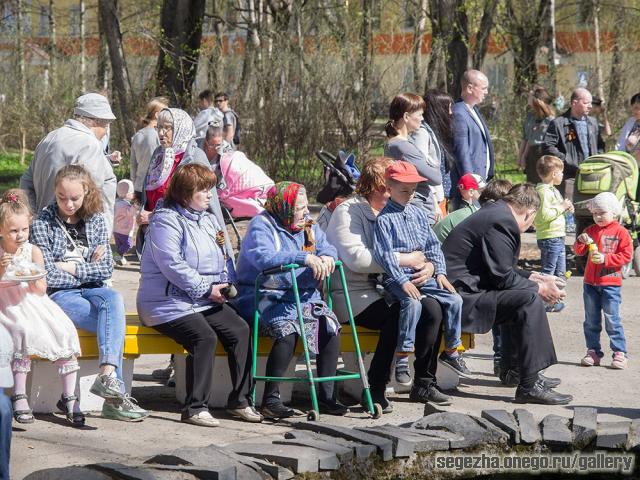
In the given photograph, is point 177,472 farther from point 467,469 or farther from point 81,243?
point 81,243

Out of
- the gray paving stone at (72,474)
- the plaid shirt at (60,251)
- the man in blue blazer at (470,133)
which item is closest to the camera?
the gray paving stone at (72,474)

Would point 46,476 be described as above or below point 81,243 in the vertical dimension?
below

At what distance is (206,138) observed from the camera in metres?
9.83

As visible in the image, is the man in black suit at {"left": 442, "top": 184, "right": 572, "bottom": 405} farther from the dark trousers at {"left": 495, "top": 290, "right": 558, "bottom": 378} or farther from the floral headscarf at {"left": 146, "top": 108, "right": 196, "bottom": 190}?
the floral headscarf at {"left": 146, "top": 108, "right": 196, "bottom": 190}

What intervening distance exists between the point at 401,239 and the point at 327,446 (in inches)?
89.0

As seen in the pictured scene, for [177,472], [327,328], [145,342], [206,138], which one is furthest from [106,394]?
[206,138]

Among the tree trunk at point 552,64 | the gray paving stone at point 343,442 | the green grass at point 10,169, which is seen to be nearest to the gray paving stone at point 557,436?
the gray paving stone at point 343,442

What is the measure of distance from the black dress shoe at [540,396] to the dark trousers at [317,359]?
1.29m

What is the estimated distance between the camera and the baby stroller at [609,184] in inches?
500

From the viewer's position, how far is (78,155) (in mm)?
7695

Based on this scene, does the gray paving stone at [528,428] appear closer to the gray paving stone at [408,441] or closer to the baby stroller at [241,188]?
the gray paving stone at [408,441]

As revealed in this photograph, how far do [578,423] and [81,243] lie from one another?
2.97m

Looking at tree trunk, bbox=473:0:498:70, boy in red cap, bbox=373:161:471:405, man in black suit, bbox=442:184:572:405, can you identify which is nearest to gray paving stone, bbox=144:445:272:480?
boy in red cap, bbox=373:161:471:405

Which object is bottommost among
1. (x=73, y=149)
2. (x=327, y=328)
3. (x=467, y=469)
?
(x=467, y=469)
